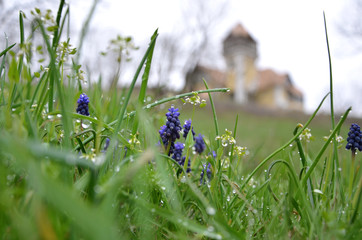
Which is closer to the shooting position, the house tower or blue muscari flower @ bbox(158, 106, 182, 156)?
blue muscari flower @ bbox(158, 106, 182, 156)

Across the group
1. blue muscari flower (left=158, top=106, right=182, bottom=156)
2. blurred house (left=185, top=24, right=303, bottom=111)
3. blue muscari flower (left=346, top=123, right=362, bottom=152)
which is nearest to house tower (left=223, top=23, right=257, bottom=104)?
blurred house (left=185, top=24, right=303, bottom=111)

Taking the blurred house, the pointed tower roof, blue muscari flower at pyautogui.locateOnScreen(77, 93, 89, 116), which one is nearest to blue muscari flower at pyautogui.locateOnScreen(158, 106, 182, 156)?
blue muscari flower at pyautogui.locateOnScreen(77, 93, 89, 116)

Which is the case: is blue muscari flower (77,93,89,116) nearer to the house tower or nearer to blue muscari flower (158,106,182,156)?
blue muscari flower (158,106,182,156)

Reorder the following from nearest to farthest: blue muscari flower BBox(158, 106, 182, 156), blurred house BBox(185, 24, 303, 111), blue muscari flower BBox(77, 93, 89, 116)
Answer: blue muscari flower BBox(158, 106, 182, 156) → blue muscari flower BBox(77, 93, 89, 116) → blurred house BBox(185, 24, 303, 111)

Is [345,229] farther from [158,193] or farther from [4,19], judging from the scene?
[4,19]

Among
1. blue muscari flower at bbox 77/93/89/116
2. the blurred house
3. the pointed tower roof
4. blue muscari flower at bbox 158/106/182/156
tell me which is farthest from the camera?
the pointed tower roof

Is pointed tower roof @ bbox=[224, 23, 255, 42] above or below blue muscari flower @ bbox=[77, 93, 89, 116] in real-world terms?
above

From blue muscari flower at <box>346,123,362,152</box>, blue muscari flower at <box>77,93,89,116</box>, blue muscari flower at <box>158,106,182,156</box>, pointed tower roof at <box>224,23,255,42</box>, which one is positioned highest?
pointed tower roof at <box>224,23,255,42</box>

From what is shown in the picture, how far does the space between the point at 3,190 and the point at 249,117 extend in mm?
18029

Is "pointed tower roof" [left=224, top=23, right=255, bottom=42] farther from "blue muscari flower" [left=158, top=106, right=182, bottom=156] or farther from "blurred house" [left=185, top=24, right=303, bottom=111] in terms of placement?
"blue muscari flower" [left=158, top=106, right=182, bottom=156]

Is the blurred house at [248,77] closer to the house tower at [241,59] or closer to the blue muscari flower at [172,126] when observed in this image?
the house tower at [241,59]

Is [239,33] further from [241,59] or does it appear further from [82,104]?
[82,104]

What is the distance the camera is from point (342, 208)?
0.79 meters

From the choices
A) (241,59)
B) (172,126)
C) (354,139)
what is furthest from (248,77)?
(172,126)
